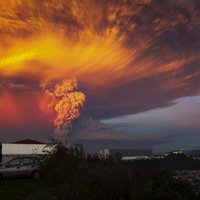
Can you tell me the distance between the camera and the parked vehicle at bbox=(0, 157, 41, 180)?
104 ft

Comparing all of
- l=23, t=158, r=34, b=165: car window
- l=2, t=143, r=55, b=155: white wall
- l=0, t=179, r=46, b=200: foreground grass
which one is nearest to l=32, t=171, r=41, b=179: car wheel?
l=23, t=158, r=34, b=165: car window

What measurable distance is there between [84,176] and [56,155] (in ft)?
44.5

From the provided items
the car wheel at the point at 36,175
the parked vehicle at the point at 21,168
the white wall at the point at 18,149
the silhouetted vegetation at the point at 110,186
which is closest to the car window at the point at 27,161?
the parked vehicle at the point at 21,168

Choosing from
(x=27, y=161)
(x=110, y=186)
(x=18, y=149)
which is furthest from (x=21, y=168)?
(x=18, y=149)

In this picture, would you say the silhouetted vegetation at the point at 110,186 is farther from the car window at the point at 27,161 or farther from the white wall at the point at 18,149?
the white wall at the point at 18,149

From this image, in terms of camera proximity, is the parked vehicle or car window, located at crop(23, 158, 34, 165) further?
car window, located at crop(23, 158, 34, 165)

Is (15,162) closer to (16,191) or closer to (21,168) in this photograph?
(21,168)

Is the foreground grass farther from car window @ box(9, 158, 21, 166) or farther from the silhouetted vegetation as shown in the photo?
car window @ box(9, 158, 21, 166)

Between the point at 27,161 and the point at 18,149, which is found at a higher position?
the point at 18,149

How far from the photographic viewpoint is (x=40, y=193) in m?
18.4

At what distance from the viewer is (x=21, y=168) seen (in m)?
32.1

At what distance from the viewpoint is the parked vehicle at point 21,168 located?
31.8 meters

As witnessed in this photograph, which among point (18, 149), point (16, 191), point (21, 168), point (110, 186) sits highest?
point (18, 149)

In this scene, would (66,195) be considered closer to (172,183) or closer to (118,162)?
(118,162)
